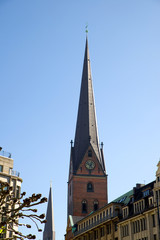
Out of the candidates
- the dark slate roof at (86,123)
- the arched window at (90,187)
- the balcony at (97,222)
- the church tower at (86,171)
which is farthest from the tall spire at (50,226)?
the balcony at (97,222)

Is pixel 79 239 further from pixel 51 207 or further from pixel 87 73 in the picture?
pixel 51 207

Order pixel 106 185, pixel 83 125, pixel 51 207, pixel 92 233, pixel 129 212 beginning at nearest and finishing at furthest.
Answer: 1. pixel 129 212
2. pixel 92 233
3. pixel 106 185
4. pixel 83 125
5. pixel 51 207

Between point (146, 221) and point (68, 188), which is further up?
point (68, 188)

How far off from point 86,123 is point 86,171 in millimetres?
15148

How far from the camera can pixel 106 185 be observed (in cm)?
11200

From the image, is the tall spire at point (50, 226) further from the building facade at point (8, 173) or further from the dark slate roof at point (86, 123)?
the building facade at point (8, 173)

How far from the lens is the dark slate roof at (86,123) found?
114812 millimetres

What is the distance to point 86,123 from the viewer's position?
392ft

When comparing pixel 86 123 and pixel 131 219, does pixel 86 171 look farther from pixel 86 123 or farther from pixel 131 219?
pixel 131 219

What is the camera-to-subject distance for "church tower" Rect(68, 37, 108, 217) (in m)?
109

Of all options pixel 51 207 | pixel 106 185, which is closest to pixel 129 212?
pixel 106 185

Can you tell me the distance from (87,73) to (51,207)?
250ft

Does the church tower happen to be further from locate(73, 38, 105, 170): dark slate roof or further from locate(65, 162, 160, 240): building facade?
locate(65, 162, 160, 240): building facade

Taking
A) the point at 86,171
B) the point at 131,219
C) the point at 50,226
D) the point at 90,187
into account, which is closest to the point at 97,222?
the point at 131,219
